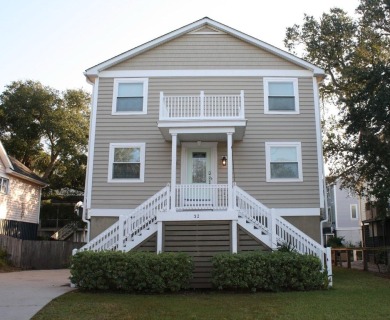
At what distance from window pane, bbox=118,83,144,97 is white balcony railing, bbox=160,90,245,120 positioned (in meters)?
1.40

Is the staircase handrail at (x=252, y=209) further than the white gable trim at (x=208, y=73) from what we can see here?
No

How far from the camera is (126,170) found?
1495 cm

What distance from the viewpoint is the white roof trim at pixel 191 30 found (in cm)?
1545

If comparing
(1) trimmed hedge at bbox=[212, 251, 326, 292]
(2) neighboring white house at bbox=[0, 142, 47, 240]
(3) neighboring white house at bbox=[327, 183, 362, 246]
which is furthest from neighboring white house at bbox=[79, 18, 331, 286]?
(3) neighboring white house at bbox=[327, 183, 362, 246]

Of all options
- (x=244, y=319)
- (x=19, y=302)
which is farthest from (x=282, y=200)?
(x=19, y=302)

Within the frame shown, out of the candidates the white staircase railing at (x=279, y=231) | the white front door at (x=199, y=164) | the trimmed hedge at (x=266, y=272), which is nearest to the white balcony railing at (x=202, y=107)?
the white front door at (x=199, y=164)

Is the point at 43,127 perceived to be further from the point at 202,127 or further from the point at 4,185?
the point at 202,127

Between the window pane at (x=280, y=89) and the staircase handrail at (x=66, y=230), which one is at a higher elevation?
the window pane at (x=280, y=89)

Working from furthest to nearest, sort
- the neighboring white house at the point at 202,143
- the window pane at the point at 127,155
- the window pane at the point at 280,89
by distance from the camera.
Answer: the window pane at the point at 280,89
the window pane at the point at 127,155
the neighboring white house at the point at 202,143

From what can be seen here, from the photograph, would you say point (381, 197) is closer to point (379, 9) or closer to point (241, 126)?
point (241, 126)

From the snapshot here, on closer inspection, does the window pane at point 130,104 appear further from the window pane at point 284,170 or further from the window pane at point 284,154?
the window pane at point 284,170

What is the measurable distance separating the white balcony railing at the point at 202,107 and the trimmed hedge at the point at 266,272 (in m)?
4.51

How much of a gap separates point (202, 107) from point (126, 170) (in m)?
3.53

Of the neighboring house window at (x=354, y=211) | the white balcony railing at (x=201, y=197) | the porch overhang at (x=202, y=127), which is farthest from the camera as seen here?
the neighboring house window at (x=354, y=211)
